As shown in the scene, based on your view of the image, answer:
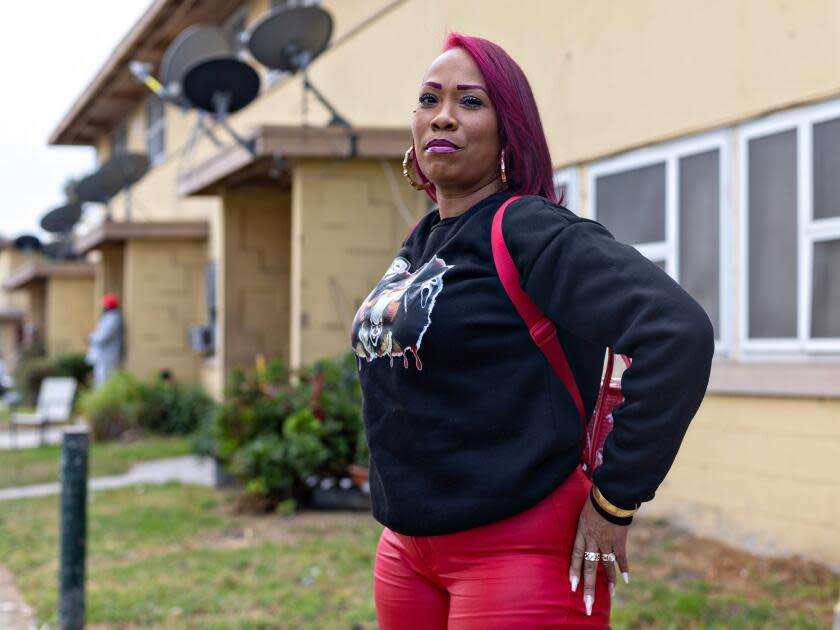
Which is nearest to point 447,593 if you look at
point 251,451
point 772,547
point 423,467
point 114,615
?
point 423,467

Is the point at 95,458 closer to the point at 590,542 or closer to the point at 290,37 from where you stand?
the point at 290,37

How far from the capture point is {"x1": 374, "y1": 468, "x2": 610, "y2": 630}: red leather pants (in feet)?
6.38

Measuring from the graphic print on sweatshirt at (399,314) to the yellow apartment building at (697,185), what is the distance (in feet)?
4.90

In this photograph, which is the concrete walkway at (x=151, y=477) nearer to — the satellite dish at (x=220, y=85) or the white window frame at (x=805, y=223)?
the satellite dish at (x=220, y=85)

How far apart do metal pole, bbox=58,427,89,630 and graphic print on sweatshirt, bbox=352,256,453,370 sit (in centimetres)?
330

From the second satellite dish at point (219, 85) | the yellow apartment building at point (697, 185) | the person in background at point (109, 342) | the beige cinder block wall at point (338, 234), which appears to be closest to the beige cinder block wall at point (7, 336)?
the person in background at point (109, 342)

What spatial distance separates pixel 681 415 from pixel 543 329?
308 millimetres

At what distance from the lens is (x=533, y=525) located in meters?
1.99

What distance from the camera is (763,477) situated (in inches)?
249

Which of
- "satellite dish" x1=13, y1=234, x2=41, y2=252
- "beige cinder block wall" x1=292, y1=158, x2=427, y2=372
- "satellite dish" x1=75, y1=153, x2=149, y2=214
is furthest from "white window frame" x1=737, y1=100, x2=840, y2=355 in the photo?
"satellite dish" x1=13, y1=234, x2=41, y2=252

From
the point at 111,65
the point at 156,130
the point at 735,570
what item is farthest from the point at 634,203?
the point at 156,130

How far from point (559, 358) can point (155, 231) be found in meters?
15.3

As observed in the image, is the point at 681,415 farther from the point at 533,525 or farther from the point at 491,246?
the point at 491,246

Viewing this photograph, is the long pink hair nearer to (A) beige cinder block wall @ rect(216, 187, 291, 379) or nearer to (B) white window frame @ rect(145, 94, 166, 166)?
(A) beige cinder block wall @ rect(216, 187, 291, 379)
